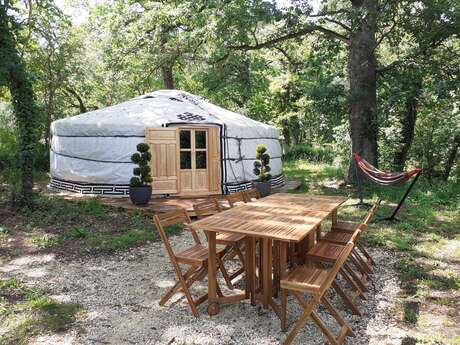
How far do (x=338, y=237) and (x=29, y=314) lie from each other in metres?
2.77

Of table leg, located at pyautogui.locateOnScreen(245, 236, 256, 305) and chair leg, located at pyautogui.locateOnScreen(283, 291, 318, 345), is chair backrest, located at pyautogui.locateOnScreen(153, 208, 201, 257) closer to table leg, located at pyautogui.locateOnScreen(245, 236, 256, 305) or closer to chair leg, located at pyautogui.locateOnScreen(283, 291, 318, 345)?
table leg, located at pyautogui.locateOnScreen(245, 236, 256, 305)

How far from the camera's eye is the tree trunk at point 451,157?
31.6 feet

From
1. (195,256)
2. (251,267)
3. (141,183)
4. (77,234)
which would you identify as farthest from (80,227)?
(251,267)

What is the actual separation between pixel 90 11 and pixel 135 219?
13.7 metres

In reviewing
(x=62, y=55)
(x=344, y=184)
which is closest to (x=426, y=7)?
(x=344, y=184)

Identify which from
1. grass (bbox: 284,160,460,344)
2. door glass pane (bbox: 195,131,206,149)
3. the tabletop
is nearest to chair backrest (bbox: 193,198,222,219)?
the tabletop

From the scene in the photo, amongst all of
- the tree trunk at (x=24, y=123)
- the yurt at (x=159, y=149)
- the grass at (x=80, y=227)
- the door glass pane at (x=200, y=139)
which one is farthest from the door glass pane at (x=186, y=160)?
the tree trunk at (x=24, y=123)

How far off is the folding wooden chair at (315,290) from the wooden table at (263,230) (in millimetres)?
212

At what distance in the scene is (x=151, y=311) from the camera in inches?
122

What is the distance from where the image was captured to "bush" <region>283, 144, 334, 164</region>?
1627cm

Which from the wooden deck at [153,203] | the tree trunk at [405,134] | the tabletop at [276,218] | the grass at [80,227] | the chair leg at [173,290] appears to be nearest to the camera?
the tabletop at [276,218]

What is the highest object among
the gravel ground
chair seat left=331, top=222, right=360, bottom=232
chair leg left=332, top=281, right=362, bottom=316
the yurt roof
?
the yurt roof

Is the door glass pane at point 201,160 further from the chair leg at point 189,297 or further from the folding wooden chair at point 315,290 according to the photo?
the folding wooden chair at point 315,290

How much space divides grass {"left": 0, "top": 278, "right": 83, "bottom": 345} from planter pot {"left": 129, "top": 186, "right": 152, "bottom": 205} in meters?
3.37
